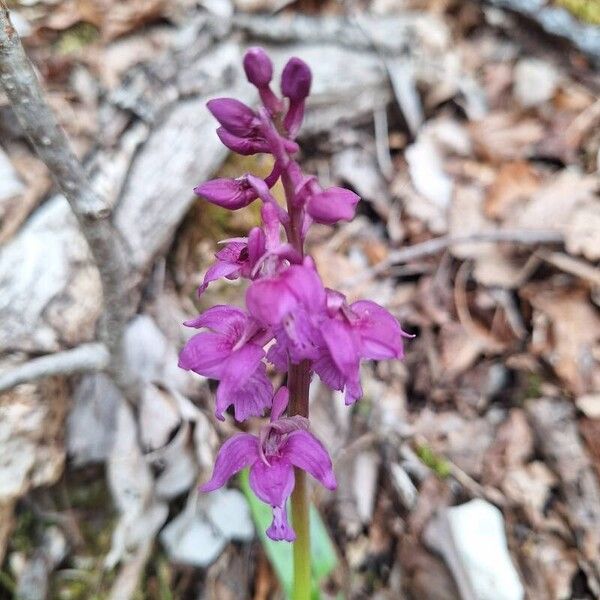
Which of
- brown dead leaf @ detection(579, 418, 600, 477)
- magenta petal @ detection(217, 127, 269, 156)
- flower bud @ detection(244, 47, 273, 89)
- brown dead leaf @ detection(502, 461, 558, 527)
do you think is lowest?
brown dead leaf @ detection(502, 461, 558, 527)

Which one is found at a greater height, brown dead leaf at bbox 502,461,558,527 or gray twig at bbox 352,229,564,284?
gray twig at bbox 352,229,564,284

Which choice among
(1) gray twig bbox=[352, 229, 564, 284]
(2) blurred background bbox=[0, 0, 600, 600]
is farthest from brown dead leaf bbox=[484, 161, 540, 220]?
(1) gray twig bbox=[352, 229, 564, 284]

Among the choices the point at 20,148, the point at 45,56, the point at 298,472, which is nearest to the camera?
the point at 298,472

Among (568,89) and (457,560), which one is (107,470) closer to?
(457,560)

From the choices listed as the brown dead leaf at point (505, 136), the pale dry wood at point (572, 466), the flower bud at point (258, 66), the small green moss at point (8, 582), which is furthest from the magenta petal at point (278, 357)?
the brown dead leaf at point (505, 136)

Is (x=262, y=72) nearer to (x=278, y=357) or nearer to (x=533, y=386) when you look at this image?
(x=278, y=357)

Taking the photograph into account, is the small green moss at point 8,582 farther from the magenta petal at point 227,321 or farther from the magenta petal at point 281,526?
the magenta petal at point 227,321

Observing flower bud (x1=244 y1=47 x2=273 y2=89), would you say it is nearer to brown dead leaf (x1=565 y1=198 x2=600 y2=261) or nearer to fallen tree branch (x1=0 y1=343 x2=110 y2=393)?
fallen tree branch (x1=0 y1=343 x2=110 y2=393)

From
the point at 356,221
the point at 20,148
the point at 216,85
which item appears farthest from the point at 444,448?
the point at 20,148
